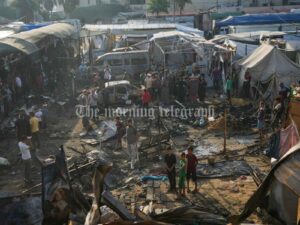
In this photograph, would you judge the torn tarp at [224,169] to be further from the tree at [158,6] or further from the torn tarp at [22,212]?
the tree at [158,6]

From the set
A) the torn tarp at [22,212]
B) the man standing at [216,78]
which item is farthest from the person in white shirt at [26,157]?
the man standing at [216,78]

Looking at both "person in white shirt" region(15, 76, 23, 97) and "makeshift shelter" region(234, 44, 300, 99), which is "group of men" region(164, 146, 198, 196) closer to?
"makeshift shelter" region(234, 44, 300, 99)

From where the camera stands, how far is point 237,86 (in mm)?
22453

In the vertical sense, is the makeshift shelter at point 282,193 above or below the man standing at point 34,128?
above

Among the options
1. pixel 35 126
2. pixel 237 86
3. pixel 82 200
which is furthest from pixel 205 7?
pixel 82 200

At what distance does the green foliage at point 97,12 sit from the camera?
6884cm

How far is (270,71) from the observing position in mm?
20328

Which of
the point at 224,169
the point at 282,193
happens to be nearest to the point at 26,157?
the point at 224,169

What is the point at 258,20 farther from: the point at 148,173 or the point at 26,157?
the point at 26,157

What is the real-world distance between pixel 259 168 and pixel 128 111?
7335 mm

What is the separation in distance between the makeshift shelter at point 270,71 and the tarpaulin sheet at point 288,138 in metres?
7.84

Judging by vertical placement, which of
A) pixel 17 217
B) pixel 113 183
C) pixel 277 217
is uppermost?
pixel 277 217

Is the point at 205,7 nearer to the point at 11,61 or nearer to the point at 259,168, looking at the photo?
the point at 11,61

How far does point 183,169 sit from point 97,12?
2415 inches
